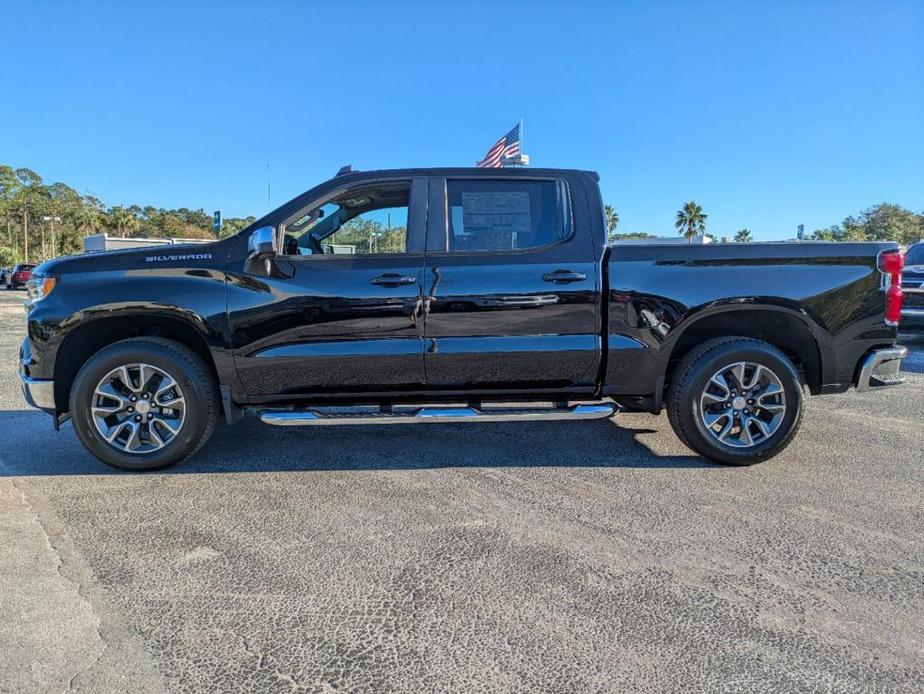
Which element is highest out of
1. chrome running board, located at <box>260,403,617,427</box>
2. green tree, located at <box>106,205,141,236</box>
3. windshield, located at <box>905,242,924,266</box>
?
green tree, located at <box>106,205,141,236</box>

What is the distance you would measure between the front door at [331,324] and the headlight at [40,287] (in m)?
1.15

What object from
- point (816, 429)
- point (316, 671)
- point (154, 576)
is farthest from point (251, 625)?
point (816, 429)

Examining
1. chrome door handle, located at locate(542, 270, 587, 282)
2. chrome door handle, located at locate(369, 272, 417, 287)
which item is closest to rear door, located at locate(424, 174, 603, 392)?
chrome door handle, located at locate(542, 270, 587, 282)

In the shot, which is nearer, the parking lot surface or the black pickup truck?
the parking lot surface

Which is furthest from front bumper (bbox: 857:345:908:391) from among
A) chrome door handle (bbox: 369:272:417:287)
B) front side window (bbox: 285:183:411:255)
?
front side window (bbox: 285:183:411:255)

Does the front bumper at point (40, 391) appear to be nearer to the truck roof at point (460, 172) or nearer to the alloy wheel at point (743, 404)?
the truck roof at point (460, 172)

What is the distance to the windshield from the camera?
33.6ft

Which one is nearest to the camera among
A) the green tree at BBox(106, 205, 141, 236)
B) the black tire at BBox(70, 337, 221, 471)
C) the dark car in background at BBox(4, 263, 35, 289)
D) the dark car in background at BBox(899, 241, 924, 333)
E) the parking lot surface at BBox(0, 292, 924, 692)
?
the parking lot surface at BBox(0, 292, 924, 692)

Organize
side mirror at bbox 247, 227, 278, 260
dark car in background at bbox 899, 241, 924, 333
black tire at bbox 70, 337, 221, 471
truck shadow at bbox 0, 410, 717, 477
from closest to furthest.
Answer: side mirror at bbox 247, 227, 278, 260, black tire at bbox 70, 337, 221, 471, truck shadow at bbox 0, 410, 717, 477, dark car in background at bbox 899, 241, 924, 333

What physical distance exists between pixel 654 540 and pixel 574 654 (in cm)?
104

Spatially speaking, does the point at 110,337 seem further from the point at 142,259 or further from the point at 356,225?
the point at 356,225

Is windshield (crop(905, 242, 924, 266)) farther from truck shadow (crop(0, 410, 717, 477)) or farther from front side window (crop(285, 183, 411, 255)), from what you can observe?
front side window (crop(285, 183, 411, 255))

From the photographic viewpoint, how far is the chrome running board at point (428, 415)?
381cm

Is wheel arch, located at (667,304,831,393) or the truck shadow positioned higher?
wheel arch, located at (667,304,831,393)
